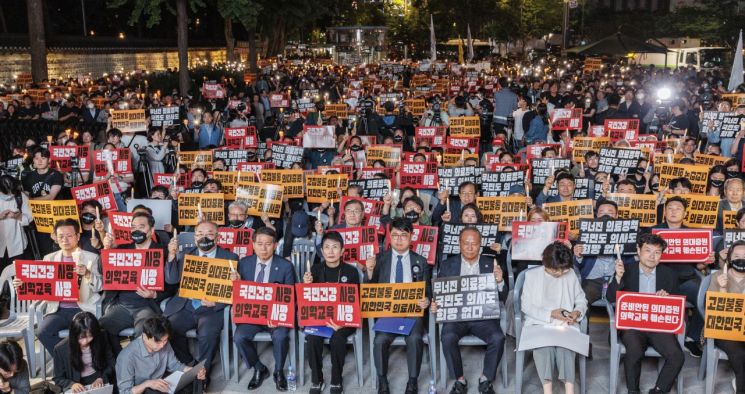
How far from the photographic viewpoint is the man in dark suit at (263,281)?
712cm

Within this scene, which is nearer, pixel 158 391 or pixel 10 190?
pixel 158 391

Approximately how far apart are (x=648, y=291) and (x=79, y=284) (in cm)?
517

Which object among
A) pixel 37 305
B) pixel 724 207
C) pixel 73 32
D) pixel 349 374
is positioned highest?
pixel 73 32


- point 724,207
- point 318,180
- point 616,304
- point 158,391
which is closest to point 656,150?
point 724,207

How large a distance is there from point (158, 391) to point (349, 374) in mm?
1829

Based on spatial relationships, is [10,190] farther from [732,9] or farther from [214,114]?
[732,9]

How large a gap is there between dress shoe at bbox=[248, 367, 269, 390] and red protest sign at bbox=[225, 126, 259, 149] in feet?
22.5

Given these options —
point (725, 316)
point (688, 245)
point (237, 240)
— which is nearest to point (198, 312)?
point (237, 240)

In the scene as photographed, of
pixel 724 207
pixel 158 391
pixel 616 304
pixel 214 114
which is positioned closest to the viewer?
pixel 158 391

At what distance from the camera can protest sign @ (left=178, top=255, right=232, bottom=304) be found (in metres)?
7.30

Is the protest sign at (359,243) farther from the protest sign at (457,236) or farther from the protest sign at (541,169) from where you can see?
the protest sign at (541,169)

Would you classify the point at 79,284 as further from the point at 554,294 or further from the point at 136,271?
the point at 554,294

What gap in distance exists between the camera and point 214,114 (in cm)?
1505

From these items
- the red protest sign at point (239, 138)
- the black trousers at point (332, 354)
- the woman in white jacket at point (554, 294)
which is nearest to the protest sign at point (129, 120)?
the red protest sign at point (239, 138)
